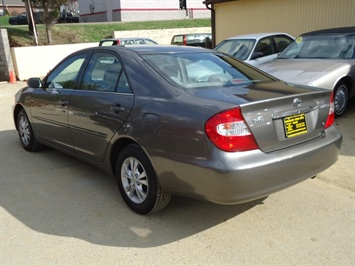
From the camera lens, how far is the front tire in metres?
3.35

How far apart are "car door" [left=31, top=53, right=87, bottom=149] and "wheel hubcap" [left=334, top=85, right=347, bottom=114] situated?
4340 millimetres

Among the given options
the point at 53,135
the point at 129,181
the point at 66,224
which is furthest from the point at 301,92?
the point at 53,135

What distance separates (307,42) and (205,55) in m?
4.51

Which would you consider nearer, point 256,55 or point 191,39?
point 256,55

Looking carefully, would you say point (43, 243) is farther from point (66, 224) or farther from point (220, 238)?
point (220, 238)

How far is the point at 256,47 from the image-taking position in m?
9.05

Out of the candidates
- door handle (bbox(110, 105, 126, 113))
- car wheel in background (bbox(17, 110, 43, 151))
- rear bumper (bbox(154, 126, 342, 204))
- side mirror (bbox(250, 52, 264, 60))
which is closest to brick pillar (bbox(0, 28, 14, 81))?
car wheel in background (bbox(17, 110, 43, 151))

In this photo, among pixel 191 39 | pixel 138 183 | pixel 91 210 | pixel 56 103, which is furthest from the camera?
pixel 191 39

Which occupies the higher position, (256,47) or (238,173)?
(256,47)

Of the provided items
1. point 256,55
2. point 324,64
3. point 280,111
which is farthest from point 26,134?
point 256,55

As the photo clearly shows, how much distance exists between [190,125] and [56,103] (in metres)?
2.36

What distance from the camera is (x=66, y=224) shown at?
3.48 metres

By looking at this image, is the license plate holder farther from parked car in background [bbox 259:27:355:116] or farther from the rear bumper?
parked car in background [bbox 259:27:355:116]

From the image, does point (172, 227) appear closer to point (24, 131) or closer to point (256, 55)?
point (24, 131)
